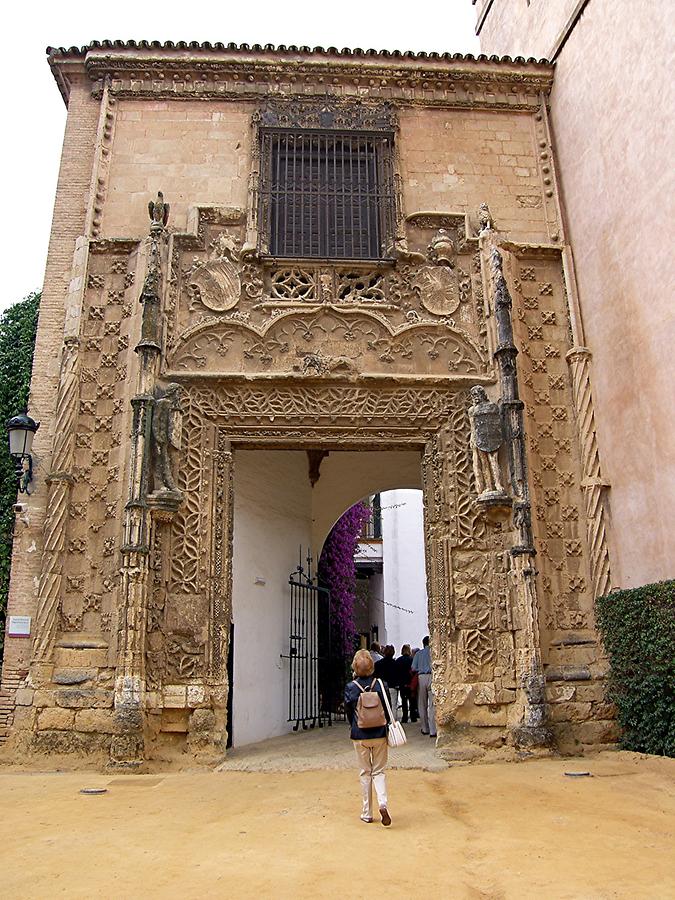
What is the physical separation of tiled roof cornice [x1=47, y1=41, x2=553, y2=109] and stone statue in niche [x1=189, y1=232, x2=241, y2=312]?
2354mm

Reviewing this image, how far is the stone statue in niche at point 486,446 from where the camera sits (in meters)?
8.55

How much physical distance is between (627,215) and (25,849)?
8.19m

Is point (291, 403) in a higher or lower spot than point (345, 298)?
lower

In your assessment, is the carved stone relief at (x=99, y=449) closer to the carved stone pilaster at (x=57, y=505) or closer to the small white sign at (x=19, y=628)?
the carved stone pilaster at (x=57, y=505)

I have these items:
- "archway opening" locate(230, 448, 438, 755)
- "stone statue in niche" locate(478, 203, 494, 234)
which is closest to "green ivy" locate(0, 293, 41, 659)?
"archway opening" locate(230, 448, 438, 755)

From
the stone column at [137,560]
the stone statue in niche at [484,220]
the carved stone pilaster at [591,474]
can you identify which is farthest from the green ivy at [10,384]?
the carved stone pilaster at [591,474]

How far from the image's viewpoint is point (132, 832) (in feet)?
16.5

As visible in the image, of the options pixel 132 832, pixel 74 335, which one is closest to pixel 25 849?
pixel 132 832

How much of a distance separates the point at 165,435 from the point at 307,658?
519cm

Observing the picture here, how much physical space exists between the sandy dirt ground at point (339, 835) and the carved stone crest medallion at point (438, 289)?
526 cm

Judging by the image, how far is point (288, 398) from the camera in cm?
893

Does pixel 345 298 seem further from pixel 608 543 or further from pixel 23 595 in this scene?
pixel 23 595

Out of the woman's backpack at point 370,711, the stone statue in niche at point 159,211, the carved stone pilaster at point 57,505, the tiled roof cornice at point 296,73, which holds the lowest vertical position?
the woman's backpack at point 370,711

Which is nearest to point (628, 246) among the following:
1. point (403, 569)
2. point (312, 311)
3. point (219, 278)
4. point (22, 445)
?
point (312, 311)
